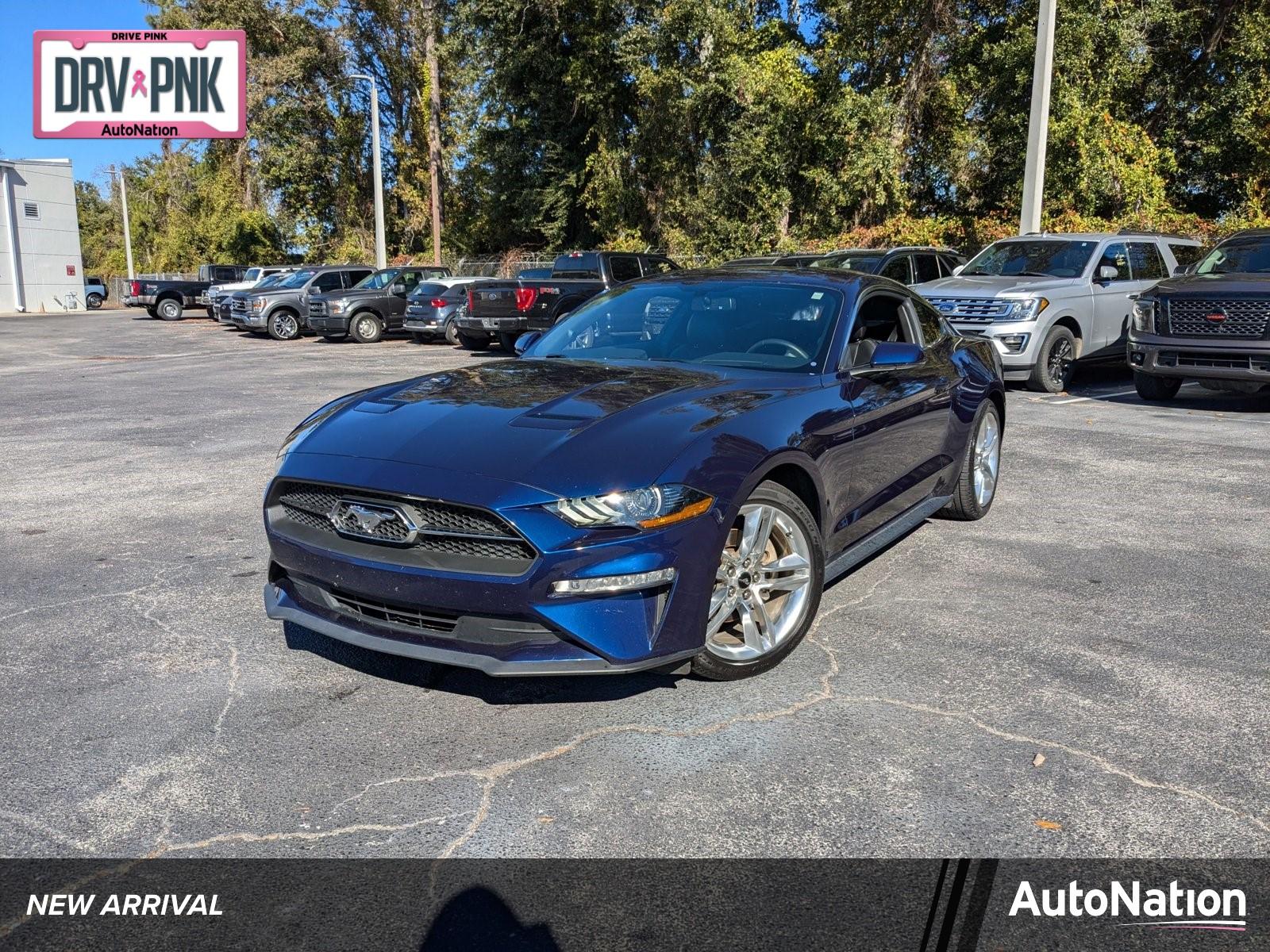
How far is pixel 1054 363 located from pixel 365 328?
52.2ft

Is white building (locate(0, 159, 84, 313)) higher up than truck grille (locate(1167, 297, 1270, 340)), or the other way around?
white building (locate(0, 159, 84, 313))

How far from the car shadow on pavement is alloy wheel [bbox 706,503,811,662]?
29cm

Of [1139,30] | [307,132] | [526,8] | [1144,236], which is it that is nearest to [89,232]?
[307,132]

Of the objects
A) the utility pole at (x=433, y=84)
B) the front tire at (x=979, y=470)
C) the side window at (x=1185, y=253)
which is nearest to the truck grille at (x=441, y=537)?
the front tire at (x=979, y=470)

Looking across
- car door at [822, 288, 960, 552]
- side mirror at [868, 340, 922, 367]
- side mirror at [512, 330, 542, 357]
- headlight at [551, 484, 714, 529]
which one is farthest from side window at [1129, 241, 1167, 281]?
headlight at [551, 484, 714, 529]

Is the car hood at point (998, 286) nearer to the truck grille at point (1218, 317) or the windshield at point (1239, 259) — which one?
the windshield at point (1239, 259)

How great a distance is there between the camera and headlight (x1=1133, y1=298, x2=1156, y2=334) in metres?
11.4

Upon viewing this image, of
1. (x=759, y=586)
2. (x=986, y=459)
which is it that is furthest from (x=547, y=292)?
(x=759, y=586)

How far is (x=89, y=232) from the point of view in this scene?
92250 mm

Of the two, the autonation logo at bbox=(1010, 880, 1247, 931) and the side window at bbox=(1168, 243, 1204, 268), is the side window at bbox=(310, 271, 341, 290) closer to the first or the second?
Result: the side window at bbox=(1168, 243, 1204, 268)

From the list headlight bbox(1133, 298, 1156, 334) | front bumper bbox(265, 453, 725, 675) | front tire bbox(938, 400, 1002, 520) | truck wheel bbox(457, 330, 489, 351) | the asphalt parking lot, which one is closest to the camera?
the asphalt parking lot

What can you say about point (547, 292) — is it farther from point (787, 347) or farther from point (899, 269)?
point (787, 347)

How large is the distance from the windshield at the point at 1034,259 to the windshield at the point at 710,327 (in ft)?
30.3

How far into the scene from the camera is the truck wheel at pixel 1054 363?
41.1ft
